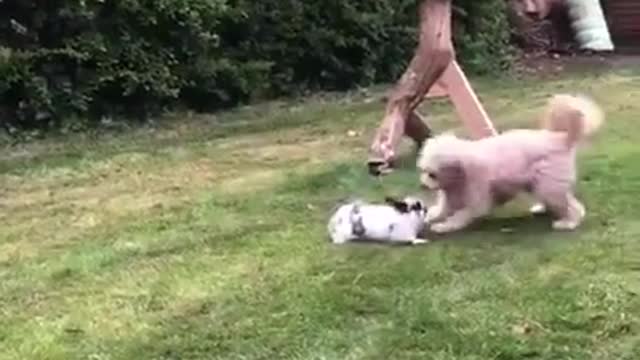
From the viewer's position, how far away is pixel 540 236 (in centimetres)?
530

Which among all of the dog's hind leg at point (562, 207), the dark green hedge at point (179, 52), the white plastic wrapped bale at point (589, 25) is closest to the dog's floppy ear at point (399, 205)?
the dog's hind leg at point (562, 207)

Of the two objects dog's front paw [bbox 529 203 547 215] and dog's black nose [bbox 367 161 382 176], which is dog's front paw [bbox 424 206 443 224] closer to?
dog's front paw [bbox 529 203 547 215]

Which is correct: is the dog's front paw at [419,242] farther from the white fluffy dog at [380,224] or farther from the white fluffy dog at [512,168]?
the white fluffy dog at [512,168]

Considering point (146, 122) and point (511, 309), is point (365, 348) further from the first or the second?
point (146, 122)

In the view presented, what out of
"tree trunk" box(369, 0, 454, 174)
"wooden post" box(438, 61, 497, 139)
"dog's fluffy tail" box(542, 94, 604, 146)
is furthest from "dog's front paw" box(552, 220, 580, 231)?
"tree trunk" box(369, 0, 454, 174)

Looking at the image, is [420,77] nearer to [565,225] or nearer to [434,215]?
[434,215]

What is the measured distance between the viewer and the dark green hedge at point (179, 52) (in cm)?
1012

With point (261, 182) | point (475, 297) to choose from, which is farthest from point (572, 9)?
point (475, 297)

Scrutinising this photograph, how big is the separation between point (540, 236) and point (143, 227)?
66.1 inches

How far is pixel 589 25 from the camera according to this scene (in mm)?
14922

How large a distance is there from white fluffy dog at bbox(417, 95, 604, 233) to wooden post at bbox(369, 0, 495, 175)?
1178 mm

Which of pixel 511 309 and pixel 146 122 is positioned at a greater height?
pixel 511 309

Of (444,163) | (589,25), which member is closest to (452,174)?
(444,163)

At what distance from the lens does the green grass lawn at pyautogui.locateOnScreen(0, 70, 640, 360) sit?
4.11 m
